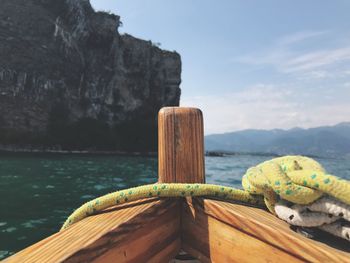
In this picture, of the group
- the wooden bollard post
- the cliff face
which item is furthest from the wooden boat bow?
the cliff face

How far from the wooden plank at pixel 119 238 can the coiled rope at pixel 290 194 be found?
78mm

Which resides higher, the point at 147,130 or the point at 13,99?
the point at 13,99

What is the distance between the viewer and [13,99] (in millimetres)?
46844

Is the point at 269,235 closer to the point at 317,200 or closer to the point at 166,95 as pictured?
the point at 317,200

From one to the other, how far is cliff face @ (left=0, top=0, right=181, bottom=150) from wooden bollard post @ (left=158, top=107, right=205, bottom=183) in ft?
169

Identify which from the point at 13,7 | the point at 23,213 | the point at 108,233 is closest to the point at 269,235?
the point at 108,233

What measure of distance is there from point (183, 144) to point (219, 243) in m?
0.53

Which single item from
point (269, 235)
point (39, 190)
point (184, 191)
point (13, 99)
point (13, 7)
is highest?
point (13, 7)

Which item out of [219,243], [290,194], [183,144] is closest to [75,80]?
[183,144]

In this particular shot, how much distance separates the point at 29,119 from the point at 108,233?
54.6m

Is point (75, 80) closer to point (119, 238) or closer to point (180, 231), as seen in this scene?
point (180, 231)

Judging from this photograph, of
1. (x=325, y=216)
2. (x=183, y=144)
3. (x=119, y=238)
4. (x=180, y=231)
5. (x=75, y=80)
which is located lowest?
(x=180, y=231)

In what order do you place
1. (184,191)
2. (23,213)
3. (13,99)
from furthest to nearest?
(13,99)
(23,213)
(184,191)

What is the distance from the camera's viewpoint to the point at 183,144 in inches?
59.2
